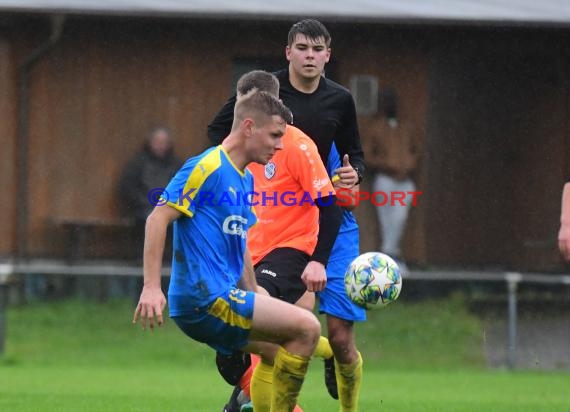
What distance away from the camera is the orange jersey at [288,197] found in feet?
26.7

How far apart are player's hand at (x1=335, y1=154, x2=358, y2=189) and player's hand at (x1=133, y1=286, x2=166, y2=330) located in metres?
1.86

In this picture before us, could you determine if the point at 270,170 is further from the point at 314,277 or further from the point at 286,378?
the point at 286,378

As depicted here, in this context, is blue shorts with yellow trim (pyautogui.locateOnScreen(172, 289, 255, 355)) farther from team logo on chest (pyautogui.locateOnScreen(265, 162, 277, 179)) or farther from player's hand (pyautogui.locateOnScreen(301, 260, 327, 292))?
team logo on chest (pyautogui.locateOnScreen(265, 162, 277, 179))

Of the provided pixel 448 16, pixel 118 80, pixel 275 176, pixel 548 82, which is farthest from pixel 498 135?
pixel 275 176

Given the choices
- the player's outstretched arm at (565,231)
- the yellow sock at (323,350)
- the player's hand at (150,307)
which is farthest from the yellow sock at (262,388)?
the player's outstretched arm at (565,231)

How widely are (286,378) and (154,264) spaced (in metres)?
0.98

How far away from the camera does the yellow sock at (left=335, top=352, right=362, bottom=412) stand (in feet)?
28.0

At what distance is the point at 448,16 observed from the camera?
16406mm

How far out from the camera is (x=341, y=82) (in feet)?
56.6

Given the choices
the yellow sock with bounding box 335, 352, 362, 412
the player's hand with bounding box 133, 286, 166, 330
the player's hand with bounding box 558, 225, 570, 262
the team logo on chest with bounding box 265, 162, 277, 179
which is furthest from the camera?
the yellow sock with bounding box 335, 352, 362, 412

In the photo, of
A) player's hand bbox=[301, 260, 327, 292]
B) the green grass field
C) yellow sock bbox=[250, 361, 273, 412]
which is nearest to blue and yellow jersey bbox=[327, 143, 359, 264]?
player's hand bbox=[301, 260, 327, 292]

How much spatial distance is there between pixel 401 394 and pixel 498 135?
7406 mm

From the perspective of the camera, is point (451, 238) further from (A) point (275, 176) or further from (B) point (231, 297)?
(B) point (231, 297)

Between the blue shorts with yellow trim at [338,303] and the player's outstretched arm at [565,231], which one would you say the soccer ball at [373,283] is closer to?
the blue shorts with yellow trim at [338,303]
